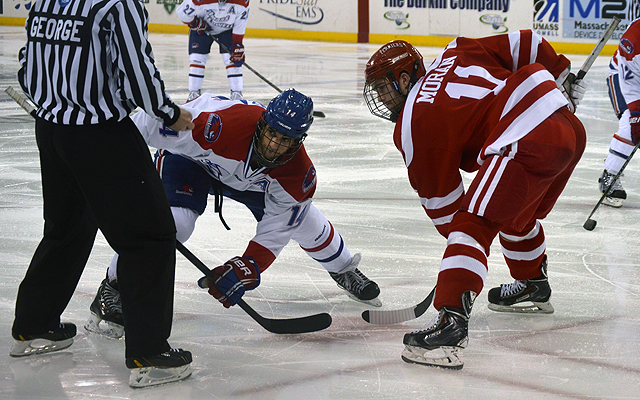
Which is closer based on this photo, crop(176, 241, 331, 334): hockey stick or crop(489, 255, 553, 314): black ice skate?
crop(176, 241, 331, 334): hockey stick

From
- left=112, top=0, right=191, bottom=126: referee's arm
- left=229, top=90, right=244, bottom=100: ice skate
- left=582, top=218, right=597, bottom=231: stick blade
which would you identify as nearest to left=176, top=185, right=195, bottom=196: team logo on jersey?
left=112, top=0, right=191, bottom=126: referee's arm

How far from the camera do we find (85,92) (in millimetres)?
1728

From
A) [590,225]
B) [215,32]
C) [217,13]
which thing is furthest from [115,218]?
[215,32]

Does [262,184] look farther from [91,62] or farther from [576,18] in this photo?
[576,18]

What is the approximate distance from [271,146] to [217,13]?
5.27 m

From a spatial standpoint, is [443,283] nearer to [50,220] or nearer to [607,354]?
[607,354]

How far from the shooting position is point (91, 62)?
67.6 inches

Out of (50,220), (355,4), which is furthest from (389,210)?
(355,4)

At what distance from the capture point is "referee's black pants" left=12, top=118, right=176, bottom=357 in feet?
5.79

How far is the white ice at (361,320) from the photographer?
192cm

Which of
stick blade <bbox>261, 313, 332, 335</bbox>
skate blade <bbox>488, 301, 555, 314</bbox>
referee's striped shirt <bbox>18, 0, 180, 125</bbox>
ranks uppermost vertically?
referee's striped shirt <bbox>18, 0, 180, 125</bbox>

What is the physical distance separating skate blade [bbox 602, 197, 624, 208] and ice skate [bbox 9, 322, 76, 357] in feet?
9.06

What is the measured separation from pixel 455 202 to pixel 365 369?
0.51 m

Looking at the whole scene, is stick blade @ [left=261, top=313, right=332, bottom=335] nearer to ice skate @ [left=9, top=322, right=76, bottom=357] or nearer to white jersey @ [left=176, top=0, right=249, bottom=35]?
ice skate @ [left=9, top=322, right=76, bottom=357]
